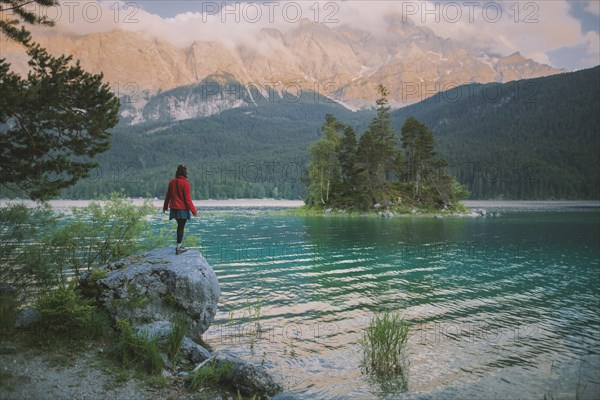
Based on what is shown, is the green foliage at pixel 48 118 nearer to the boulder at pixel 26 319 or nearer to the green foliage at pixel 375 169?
the boulder at pixel 26 319

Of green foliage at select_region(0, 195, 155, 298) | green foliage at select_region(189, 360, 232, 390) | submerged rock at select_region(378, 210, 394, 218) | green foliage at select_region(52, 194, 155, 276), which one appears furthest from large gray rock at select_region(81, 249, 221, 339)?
submerged rock at select_region(378, 210, 394, 218)

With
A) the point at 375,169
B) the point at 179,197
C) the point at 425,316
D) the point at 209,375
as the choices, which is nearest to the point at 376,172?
the point at 375,169

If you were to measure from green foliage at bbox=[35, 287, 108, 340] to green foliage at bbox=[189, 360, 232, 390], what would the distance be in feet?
10.5

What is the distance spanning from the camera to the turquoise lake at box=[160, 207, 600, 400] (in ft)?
39.4

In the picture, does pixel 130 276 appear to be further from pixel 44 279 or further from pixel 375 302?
pixel 375 302

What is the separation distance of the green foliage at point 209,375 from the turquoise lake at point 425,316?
1885 millimetres

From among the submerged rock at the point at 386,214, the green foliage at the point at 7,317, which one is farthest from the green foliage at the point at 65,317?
the submerged rock at the point at 386,214

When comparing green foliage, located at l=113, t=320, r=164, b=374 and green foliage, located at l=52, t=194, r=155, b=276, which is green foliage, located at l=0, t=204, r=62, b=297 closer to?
green foliage, located at l=52, t=194, r=155, b=276

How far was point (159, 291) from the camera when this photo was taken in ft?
43.8

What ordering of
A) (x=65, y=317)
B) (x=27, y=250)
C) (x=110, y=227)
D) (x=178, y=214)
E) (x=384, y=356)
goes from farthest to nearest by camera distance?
(x=110, y=227) → (x=27, y=250) → (x=178, y=214) → (x=384, y=356) → (x=65, y=317)

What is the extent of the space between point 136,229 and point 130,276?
667cm

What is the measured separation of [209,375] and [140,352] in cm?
183

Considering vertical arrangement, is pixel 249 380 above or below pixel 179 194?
below

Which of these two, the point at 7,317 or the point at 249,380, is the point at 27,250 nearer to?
the point at 7,317
